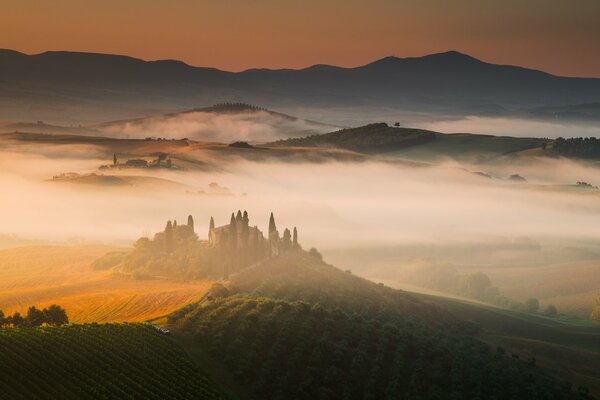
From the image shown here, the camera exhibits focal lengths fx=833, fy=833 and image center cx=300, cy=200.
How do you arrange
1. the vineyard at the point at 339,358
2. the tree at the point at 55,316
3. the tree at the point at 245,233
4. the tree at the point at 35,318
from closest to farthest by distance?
the vineyard at the point at 339,358 → the tree at the point at 35,318 → the tree at the point at 55,316 → the tree at the point at 245,233

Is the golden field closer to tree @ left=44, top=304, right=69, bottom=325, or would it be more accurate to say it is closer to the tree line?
tree @ left=44, top=304, right=69, bottom=325

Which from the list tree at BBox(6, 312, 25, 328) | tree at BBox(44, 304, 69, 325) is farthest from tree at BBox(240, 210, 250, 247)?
tree at BBox(6, 312, 25, 328)

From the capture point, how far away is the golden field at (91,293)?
457 feet

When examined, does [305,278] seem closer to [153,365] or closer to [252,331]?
[252,331]

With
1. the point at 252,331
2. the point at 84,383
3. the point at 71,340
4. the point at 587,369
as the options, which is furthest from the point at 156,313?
the point at 587,369

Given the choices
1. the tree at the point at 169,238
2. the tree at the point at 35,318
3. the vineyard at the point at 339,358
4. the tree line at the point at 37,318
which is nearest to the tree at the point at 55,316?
the tree line at the point at 37,318

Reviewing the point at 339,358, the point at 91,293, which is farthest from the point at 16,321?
the point at 339,358

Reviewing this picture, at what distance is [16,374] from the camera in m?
97.4

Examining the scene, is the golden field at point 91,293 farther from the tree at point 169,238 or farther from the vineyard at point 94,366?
the vineyard at point 94,366

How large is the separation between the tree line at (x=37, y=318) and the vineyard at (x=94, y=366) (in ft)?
42.2

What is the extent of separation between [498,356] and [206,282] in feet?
188

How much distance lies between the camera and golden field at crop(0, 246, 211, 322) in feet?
457

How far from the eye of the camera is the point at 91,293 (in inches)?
6088

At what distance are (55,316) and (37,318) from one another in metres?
2.64
